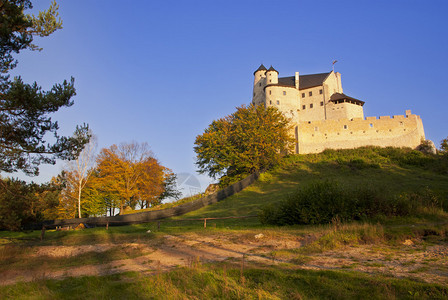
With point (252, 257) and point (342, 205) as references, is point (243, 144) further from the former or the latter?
point (252, 257)

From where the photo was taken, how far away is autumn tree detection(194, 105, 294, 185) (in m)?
41.5

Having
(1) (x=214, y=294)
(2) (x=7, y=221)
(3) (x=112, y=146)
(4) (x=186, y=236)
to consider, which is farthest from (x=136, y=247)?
(3) (x=112, y=146)

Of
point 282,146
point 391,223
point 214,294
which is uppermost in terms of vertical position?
point 282,146

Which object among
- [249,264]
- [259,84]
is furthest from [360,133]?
[249,264]

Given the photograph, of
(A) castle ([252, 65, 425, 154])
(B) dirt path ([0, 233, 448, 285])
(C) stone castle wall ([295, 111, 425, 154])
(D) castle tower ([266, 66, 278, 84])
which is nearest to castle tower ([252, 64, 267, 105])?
(A) castle ([252, 65, 425, 154])

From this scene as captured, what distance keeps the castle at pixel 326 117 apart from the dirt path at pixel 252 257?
136ft

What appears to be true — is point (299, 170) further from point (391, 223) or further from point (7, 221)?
point (7, 221)

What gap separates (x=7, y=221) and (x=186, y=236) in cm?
782

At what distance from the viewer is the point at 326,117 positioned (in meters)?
60.1

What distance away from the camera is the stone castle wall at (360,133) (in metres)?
48.5

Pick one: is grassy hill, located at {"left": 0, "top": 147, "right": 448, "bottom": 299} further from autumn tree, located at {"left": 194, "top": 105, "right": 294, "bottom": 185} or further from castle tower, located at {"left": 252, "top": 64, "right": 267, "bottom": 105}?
castle tower, located at {"left": 252, "top": 64, "right": 267, "bottom": 105}

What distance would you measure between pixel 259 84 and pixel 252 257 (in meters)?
60.7

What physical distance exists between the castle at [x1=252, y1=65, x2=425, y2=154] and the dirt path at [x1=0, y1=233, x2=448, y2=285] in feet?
136

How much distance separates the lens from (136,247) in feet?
42.8
